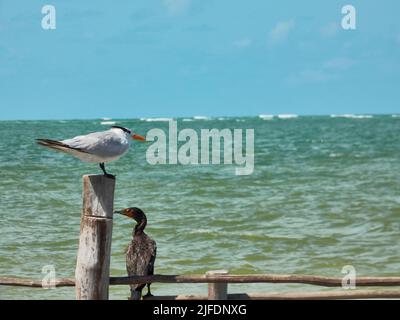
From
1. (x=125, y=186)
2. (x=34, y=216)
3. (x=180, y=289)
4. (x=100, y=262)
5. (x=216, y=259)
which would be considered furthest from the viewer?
(x=125, y=186)

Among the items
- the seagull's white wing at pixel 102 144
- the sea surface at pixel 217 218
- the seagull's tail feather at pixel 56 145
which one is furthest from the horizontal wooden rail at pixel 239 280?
the sea surface at pixel 217 218

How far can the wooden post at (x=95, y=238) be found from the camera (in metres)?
6.14

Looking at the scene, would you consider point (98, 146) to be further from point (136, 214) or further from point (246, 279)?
point (246, 279)

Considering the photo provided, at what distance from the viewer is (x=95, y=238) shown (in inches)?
243

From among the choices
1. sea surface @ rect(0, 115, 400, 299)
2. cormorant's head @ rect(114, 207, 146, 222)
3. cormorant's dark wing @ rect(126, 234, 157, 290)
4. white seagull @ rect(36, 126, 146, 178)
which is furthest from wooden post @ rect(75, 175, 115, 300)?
sea surface @ rect(0, 115, 400, 299)

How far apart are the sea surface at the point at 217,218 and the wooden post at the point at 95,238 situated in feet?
10.5

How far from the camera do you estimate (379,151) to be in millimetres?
35125

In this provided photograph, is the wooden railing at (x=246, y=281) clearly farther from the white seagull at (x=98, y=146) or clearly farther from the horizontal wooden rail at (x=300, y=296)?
the white seagull at (x=98, y=146)

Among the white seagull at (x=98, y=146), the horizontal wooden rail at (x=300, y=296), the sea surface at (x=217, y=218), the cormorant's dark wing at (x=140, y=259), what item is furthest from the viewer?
the sea surface at (x=217, y=218)

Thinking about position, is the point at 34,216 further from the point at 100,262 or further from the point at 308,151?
the point at 308,151

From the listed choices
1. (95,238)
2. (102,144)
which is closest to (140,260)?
(95,238)

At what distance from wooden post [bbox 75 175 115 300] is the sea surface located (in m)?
3.20
